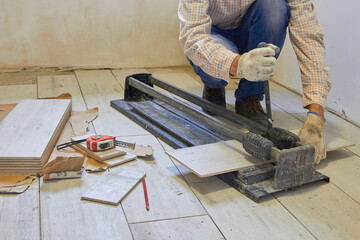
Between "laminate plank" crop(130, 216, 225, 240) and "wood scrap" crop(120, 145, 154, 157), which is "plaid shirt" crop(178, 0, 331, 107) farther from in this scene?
"laminate plank" crop(130, 216, 225, 240)

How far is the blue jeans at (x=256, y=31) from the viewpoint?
191 centimetres

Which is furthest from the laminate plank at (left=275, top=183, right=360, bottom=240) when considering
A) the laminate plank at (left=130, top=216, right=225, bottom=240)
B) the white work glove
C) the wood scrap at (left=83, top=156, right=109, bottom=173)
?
the wood scrap at (left=83, top=156, right=109, bottom=173)

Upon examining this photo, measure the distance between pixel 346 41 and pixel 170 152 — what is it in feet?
4.37

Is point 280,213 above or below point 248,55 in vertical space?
below

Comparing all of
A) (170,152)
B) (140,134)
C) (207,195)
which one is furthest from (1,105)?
(207,195)

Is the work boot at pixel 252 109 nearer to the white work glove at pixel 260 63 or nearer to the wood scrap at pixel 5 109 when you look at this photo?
the white work glove at pixel 260 63

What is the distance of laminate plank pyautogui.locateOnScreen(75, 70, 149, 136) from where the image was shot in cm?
209

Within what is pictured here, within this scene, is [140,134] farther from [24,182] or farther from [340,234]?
[340,234]

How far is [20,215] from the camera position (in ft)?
4.39

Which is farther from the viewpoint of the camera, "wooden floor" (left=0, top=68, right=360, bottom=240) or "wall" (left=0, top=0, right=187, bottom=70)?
"wall" (left=0, top=0, right=187, bottom=70)

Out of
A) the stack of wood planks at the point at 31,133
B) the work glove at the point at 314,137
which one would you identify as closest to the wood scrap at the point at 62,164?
the stack of wood planks at the point at 31,133

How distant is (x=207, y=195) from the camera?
1.50 m

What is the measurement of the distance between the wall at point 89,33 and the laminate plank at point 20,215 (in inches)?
74.0

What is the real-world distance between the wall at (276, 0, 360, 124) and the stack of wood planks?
1539mm
